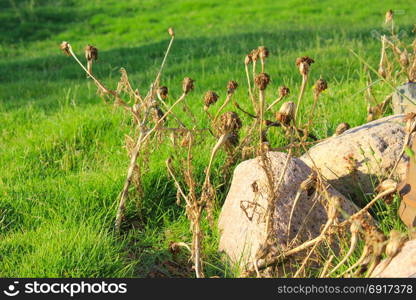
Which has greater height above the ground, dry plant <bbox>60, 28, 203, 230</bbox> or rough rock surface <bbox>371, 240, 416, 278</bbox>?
dry plant <bbox>60, 28, 203, 230</bbox>

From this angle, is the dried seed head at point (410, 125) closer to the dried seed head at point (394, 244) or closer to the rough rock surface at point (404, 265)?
the rough rock surface at point (404, 265)

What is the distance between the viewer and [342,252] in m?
2.79

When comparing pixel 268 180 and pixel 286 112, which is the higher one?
pixel 286 112

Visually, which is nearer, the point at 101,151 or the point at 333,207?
the point at 333,207

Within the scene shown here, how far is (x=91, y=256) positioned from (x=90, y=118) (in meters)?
2.26

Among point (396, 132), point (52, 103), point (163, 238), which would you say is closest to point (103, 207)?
point (163, 238)

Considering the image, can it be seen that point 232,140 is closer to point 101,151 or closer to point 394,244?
point 101,151

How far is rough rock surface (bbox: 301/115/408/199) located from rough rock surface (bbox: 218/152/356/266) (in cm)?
33

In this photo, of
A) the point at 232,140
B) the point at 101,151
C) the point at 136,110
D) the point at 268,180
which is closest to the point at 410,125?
the point at 268,180

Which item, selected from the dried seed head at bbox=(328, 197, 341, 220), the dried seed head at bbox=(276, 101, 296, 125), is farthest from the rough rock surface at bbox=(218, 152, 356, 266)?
→ the dried seed head at bbox=(328, 197, 341, 220)

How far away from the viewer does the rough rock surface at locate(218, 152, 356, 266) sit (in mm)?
2984

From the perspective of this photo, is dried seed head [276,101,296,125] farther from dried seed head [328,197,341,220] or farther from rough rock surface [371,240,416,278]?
rough rock surface [371,240,416,278]

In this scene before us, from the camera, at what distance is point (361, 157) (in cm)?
353

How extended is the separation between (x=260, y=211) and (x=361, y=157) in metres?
0.84
